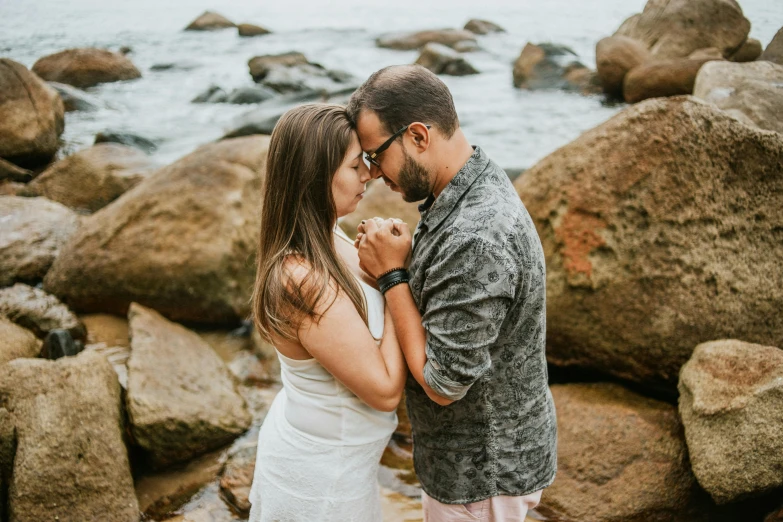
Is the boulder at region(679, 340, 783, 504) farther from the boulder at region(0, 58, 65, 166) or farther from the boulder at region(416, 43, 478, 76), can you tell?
the boulder at region(416, 43, 478, 76)

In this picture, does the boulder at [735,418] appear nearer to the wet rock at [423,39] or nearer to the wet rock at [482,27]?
the wet rock at [423,39]

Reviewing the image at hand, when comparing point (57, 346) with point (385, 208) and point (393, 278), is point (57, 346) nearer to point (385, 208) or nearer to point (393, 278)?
point (385, 208)

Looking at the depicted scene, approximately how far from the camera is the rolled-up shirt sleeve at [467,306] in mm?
1801

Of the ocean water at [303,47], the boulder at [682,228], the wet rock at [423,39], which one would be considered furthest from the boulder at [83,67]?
the boulder at [682,228]

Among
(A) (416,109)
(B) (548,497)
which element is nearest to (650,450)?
(B) (548,497)

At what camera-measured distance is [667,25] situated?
1212 cm

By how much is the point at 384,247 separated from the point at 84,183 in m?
6.74

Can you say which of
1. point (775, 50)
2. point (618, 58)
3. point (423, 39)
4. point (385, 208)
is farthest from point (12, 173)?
point (423, 39)

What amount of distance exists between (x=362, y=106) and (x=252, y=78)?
50.5ft

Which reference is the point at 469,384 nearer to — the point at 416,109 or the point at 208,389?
the point at 416,109

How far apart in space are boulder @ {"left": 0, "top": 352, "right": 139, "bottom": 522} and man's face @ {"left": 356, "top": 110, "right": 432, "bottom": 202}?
2.22 metres

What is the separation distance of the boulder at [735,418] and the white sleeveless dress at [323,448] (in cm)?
173

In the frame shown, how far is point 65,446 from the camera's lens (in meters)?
3.20

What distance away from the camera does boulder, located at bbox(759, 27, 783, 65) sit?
731 centimetres
